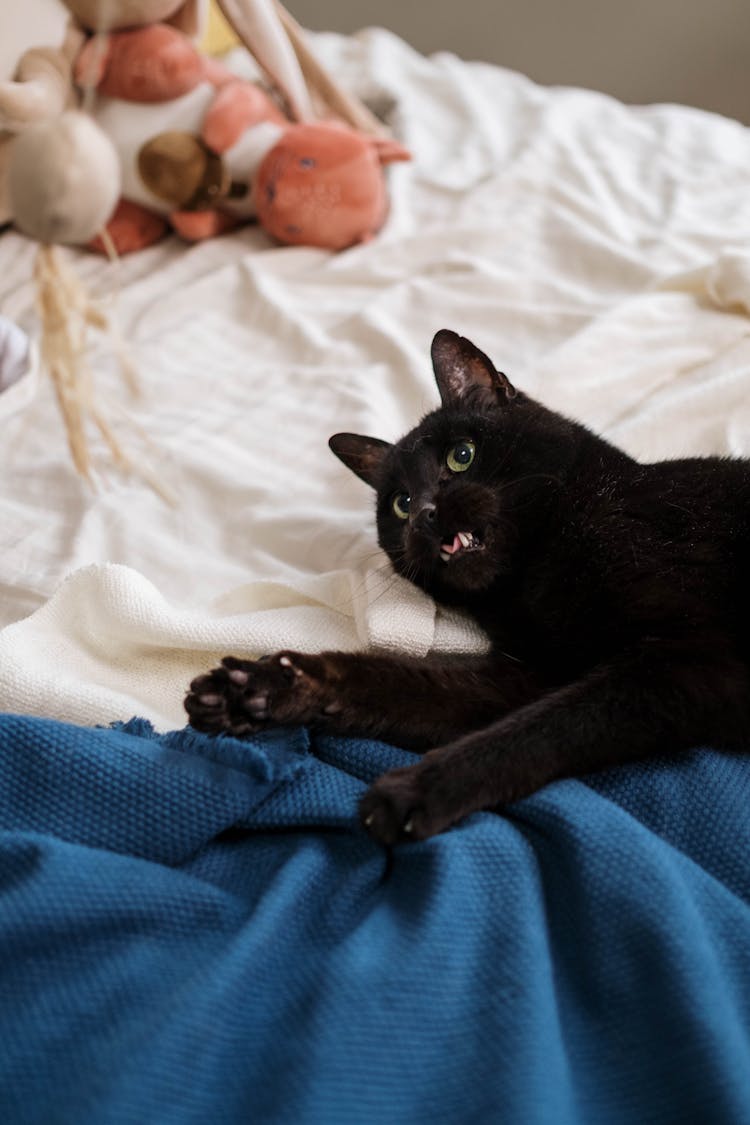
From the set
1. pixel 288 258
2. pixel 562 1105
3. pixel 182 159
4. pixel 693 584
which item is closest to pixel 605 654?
pixel 693 584

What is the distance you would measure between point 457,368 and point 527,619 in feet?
1.23

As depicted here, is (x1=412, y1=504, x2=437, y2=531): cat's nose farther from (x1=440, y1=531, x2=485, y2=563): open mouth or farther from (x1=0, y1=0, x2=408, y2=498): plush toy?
(x1=0, y1=0, x2=408, y2=498): plush toy

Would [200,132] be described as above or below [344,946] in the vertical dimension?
above

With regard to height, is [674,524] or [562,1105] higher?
[674,524]

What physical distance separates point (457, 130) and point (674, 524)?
5.81ft

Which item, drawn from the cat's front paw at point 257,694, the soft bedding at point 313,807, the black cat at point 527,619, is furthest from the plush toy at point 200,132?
the cat's front paw at point 257,694

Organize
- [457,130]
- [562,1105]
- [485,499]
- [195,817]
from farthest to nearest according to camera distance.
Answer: [457,130]
[485,499]
[195,817]
[562,1105]

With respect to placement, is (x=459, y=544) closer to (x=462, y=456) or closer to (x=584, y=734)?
(x=462, y=456)

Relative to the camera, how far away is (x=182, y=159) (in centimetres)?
195

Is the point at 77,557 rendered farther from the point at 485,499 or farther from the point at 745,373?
the point at 745,373

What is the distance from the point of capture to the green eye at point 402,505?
3.89ft

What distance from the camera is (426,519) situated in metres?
1.11

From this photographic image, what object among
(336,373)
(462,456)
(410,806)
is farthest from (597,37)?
(410,806)

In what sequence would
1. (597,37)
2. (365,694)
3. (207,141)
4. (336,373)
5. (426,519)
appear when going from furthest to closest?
(597,37) < (207,141) < (336,373) < (426,519) < (365,694)
